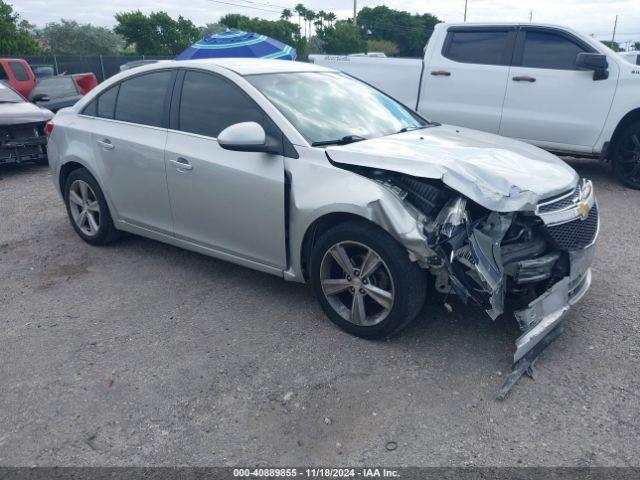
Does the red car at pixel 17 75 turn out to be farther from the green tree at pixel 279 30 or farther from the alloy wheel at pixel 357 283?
the green tree at pixel 279 30

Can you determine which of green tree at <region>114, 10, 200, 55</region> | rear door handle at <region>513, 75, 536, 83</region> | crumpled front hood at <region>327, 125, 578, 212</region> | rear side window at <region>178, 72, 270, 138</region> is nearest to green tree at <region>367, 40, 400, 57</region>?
green tree at <region>114, 10, 200, 55</region>

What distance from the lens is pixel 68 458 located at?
106 inches

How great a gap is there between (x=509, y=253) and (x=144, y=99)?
3.23m

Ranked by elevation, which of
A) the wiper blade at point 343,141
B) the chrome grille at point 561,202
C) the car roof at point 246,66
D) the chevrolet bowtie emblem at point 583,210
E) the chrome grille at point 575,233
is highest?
the car roof at point 246,66

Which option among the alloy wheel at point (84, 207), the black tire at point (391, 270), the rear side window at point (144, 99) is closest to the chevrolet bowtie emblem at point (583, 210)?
the black tire at point (391, 270)

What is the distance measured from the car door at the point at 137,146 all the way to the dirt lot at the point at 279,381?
618 millimetres

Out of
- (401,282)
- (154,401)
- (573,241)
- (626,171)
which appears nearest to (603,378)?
(573,241)

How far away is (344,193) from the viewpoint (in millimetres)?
3445

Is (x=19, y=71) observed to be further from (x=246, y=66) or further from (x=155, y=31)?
(x=155, y=31)

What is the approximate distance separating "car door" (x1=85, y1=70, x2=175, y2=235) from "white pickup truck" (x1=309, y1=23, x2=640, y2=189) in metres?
4.36

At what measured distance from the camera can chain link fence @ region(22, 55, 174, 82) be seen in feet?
78.0

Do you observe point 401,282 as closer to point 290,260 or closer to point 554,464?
point 290,260

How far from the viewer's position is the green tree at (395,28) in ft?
265

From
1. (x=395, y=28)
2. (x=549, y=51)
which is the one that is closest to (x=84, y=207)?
(x=549, y=51)
